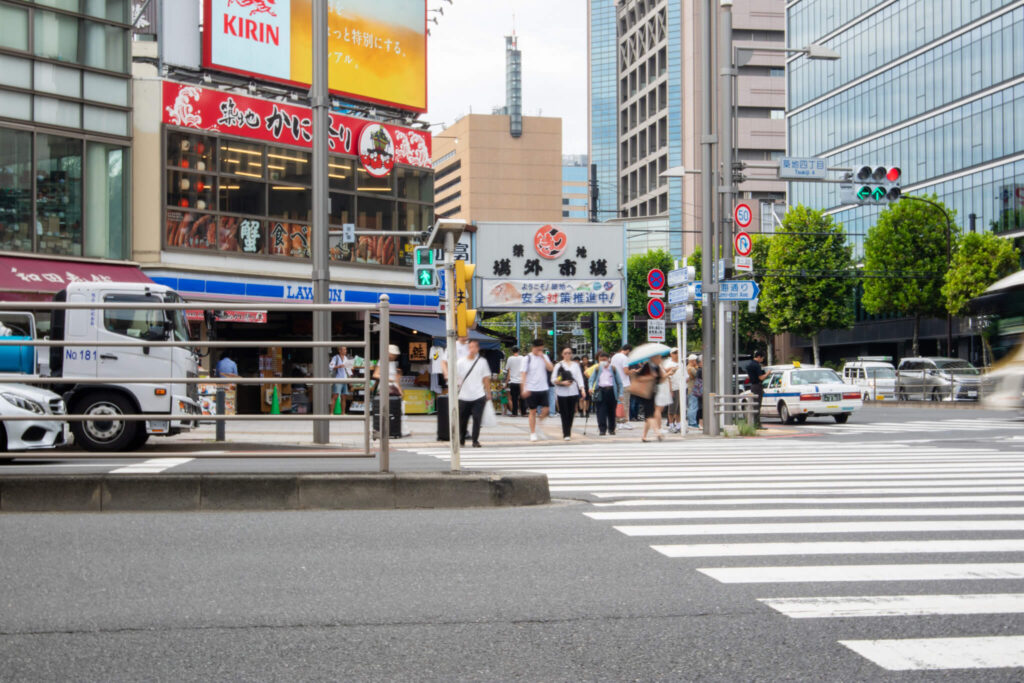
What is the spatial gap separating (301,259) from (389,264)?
142 inches

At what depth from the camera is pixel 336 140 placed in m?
32.9

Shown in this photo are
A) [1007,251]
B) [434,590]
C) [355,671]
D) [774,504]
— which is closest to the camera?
[355,671]

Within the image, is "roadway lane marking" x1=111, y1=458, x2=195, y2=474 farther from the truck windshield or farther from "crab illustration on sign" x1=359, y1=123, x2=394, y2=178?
"crab illustration on sign" x1=359, y1=123, x2=394, y2=178

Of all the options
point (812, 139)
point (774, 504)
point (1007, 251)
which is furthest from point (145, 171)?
point (812, 139)

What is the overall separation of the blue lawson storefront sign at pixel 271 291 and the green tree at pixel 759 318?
117 feet

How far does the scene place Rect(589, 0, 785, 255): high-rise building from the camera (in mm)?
90688

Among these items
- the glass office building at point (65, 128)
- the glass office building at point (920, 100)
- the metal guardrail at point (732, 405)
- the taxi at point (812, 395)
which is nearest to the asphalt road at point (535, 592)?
the metal guardrail at point (732, 405)

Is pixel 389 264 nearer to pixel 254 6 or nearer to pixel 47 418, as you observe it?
pixel 254 6

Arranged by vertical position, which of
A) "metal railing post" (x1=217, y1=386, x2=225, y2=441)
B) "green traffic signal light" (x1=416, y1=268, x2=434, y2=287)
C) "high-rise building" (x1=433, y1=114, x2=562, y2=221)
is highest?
"high-rise building" (x1=433, y1=114, x2=562, y2=221)

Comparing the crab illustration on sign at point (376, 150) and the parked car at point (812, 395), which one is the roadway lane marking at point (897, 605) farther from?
the crab illustration on sign at point (376, 150)

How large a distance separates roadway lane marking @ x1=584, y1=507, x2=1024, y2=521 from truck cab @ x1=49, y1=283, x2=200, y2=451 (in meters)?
3.78

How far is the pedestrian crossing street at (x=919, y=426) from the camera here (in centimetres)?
2355

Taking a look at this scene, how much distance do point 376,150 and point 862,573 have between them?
29662mm

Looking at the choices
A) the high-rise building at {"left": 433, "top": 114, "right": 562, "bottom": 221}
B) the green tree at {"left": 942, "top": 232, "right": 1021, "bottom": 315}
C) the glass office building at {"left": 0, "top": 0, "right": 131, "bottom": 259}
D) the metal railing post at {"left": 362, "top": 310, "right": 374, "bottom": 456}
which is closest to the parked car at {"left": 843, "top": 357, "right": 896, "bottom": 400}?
the green tree at {"left": 942, "top": 232, "right": 1021, "bottom": 315}
